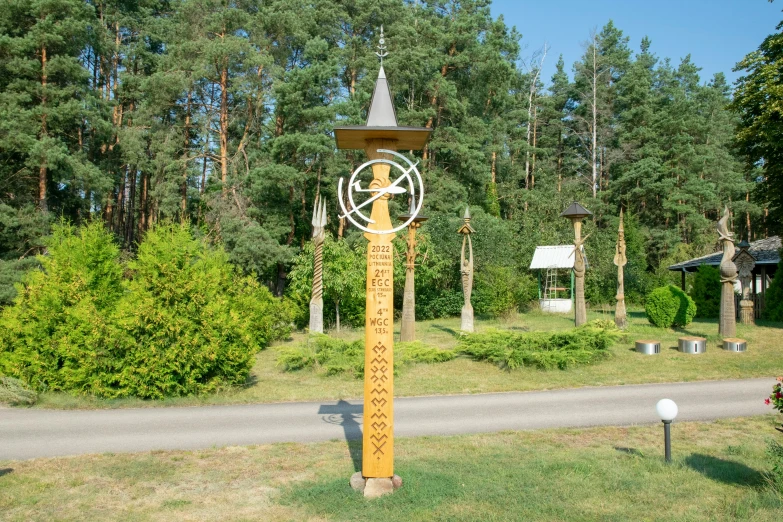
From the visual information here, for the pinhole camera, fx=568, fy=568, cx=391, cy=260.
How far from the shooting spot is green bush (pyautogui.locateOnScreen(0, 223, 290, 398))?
10531 mm

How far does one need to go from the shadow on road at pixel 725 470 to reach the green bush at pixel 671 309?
13.0 metres

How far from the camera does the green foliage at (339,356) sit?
12.6m

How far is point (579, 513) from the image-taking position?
17.2 feet

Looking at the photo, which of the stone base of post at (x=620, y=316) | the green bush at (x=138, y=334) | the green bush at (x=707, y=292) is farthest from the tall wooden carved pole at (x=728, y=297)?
the green bush at (x=138, y=334)

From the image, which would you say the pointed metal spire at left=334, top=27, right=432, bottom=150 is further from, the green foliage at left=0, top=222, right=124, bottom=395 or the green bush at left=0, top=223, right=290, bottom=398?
the green foliage at left=0, top=222, right=124, bottom=395

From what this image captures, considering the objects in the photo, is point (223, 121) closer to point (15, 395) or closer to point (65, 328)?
point (65, 328)

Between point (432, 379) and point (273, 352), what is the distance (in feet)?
20.6

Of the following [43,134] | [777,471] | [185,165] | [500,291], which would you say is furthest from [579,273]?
[43,134]

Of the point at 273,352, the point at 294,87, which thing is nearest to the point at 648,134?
the point at 294,87

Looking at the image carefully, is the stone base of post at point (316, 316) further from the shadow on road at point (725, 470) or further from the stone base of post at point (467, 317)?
the shadow on road at point (725, 470)

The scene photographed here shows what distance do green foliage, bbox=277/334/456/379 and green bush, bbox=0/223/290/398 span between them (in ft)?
5.72

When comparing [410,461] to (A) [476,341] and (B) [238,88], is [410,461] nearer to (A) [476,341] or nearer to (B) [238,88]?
(A) [476,341]

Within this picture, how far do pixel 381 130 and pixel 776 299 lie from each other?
2286 centimetres

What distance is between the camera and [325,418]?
930 cm
